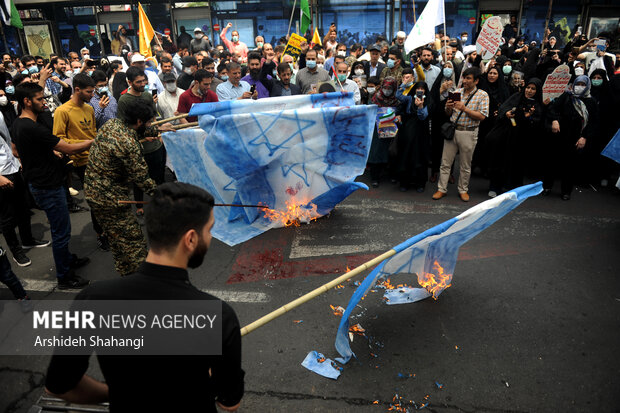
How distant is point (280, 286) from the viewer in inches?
175

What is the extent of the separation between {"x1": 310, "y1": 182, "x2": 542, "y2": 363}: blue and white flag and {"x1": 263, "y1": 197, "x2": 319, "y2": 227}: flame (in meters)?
1.97

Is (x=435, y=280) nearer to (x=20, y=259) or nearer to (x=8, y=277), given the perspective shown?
(x=8, y=277)

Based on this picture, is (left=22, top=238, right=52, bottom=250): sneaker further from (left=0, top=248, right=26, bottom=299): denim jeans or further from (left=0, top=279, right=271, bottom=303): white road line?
(left=0, top=248, right=26, bottom=299): denim jeans

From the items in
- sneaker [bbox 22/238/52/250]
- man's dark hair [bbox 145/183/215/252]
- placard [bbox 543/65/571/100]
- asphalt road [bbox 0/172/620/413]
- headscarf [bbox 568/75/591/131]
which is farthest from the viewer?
headscarf [bbox 568/75/591/131]

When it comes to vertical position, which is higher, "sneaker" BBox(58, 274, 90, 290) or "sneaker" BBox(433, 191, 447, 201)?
"sneaker" BBox(58, 274, 90, 290)

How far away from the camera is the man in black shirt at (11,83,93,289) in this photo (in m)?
3.99

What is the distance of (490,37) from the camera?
7547 mm

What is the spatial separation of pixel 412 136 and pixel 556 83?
217 centimetres

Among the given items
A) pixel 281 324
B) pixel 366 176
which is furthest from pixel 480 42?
pixel 281 324

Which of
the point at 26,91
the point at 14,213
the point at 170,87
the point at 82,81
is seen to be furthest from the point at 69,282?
the point at 170,87

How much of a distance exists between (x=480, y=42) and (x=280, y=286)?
6.03 metres

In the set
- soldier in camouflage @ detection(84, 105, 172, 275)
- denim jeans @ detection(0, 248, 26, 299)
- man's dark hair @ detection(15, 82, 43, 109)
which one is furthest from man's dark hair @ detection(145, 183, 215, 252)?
man's dark hair @ detection(15, 82, 43, 109)

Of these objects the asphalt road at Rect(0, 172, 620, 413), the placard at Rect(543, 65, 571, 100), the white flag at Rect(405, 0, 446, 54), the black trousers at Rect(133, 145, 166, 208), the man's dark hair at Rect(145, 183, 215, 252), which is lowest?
the asphalt road at Rect(0, 172, 620, 413)

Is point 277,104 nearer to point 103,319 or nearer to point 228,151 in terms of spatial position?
point 228,151
